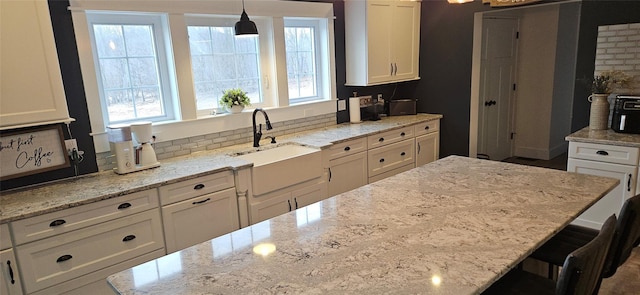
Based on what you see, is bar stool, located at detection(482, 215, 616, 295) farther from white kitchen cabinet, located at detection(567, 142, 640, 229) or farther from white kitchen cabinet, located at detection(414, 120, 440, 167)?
white kitchen cabinet, located at detection(414, 120, 440, 167)

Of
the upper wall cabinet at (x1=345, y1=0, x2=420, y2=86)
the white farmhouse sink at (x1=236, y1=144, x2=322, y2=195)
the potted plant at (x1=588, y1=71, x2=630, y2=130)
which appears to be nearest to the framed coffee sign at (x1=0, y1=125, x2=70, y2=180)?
the white farmhouse sink at (x1=236, y1=144, x2=322, y2=195)

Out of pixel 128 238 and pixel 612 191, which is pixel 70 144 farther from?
pixel 612 191

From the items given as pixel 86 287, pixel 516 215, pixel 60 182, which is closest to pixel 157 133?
pixel 60 182

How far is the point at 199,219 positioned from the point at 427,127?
279 cm

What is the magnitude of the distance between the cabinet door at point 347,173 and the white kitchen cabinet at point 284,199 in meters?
0.15

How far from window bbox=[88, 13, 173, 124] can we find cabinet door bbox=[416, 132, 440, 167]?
2.59m

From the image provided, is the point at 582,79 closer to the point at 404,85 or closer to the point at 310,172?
the point at 404,85

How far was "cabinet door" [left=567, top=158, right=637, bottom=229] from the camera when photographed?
10.3ft

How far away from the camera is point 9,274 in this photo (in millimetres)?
2113

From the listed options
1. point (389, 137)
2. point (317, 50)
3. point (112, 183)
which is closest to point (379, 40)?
point (317, 50)

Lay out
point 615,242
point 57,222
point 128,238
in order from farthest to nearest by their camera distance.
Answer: point 128,238, point 57,222, point 615,242

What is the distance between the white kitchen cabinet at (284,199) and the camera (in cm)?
305

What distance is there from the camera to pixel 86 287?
7.84ft

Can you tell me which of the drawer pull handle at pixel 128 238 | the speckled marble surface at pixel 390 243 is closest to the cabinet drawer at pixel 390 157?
the speckled marble surface at pixel 390 243
